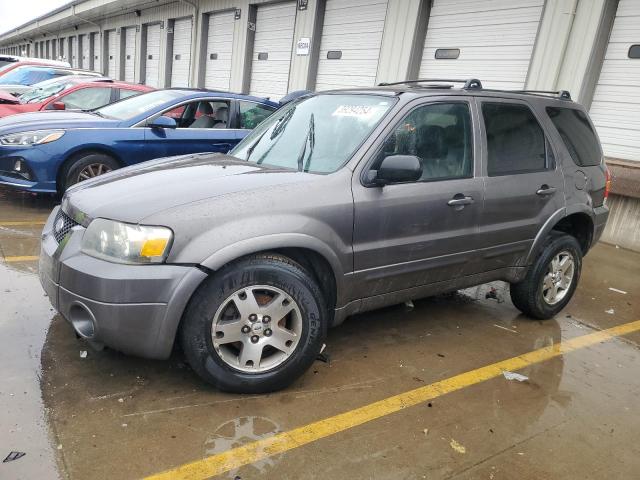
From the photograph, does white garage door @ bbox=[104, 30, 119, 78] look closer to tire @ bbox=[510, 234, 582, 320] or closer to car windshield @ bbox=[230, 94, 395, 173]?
car windshield @ bbox=[230, 94, 395, 173]

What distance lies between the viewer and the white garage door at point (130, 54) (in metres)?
23.3

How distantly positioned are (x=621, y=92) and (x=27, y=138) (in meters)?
7.78

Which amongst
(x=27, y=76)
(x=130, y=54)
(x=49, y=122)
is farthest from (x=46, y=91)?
(x=130, y=54)

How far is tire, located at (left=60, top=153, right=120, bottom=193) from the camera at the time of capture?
233 inches

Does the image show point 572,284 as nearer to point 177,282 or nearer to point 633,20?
point 177,282

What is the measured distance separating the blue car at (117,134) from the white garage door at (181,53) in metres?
12.3

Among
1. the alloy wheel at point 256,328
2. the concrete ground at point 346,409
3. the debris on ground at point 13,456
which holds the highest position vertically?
the alloy wheel at point 256,328

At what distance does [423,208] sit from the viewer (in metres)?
3.23

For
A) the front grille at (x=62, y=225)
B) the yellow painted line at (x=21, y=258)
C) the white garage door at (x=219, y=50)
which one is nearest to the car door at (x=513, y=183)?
the front grille at (x=62, y=225)

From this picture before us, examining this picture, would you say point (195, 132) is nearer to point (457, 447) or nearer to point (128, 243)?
point (128, 243)

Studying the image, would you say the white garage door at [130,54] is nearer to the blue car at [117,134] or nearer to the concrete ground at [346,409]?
the blue car at [117,134]

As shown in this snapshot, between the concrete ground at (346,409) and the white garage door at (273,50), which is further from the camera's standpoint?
the white garage door at (273,50)

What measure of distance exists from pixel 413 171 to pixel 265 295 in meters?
1.09

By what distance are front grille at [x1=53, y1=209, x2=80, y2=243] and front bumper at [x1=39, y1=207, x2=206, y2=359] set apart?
31cm
